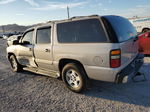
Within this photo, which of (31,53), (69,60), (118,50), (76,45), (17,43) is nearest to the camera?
(118,50)

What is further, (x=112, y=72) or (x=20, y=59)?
(x=20, y=59)

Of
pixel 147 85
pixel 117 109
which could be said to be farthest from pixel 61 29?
pixel 147 85

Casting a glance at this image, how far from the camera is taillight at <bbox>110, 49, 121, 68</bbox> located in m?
2.78

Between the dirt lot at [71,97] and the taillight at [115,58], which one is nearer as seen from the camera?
the taillight at [115,58]

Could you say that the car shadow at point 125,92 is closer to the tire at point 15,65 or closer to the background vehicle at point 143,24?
the tire at point 15,65

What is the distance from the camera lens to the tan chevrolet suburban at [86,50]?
9.47 feet

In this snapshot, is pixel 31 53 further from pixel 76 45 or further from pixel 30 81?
pixel 76 45

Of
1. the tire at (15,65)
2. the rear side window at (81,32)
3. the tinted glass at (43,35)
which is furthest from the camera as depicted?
the tire at (15,65)

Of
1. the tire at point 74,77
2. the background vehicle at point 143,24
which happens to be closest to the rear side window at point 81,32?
the tire at point 74,77

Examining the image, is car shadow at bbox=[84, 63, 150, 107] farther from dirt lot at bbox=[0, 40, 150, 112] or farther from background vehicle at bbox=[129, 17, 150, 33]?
background vehicle at bbox=[129, 17, 150, 33]

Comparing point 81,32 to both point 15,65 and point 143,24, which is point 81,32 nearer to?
point 15,65

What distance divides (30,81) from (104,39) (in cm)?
321

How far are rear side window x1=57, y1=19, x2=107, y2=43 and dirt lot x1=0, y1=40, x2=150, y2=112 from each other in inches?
57.7

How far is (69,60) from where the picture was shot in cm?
367
